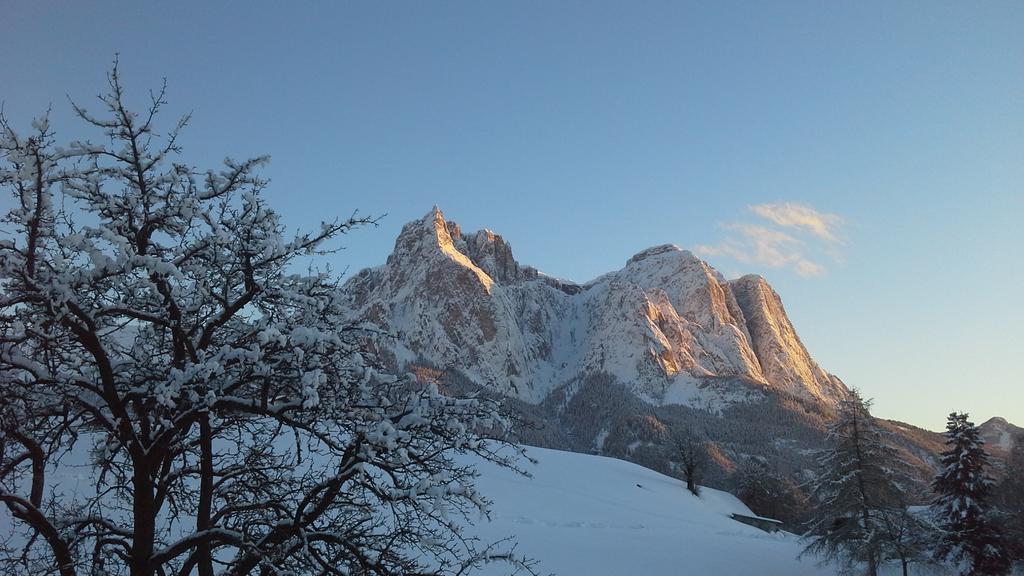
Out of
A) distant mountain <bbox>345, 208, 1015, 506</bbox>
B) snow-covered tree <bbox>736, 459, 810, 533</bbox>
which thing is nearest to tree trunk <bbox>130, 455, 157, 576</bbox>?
snow-covered tree <bbox>736, 459, 810, 533</bbox>

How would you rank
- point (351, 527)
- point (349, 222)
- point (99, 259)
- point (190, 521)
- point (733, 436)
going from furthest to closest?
1. point (733, 436)
2. point (190, 521)
3. point (349, 222)
4. point (351, 527)
5. point (99, 259)

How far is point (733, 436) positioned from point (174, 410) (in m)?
119

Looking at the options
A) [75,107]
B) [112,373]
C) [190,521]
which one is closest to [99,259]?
[112,373]

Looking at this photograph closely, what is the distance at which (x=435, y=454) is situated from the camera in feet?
14.5

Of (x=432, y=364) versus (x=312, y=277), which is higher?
(x=432, y=364)

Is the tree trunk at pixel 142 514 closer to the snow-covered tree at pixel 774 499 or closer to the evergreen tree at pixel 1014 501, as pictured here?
the evergreen tree at pixel 1014 501

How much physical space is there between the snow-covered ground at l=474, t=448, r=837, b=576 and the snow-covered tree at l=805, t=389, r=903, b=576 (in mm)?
1785

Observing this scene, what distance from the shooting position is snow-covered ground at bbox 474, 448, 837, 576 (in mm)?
16047

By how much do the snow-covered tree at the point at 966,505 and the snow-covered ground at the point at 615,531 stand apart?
14.5ft

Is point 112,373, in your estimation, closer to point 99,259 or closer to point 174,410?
point 174,410

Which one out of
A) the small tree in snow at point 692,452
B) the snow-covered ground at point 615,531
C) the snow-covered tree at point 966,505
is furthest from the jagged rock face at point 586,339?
the snow-covered tree at point 966,505

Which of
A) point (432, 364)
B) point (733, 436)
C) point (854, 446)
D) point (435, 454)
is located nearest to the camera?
point (435, 454)

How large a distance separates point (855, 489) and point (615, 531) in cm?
793

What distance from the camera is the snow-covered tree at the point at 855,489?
65.4ft
